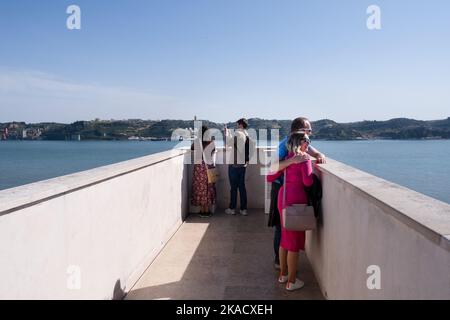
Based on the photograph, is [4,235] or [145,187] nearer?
[4,235]

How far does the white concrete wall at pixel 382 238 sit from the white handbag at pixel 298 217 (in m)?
0.13

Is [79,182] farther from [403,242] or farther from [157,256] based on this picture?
[157,256]

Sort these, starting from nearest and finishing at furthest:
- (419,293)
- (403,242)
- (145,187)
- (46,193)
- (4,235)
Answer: (419,293), (403,242), (4,235), (46,193), (145,187)

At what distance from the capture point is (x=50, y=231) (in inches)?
86.7

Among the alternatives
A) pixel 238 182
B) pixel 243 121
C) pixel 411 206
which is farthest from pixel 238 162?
pixel 411 206

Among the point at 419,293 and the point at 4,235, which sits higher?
the point at 4,235

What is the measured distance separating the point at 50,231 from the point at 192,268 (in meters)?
2.41

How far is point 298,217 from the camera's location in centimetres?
352

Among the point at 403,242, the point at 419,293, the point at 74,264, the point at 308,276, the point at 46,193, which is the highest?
the point at 46,193

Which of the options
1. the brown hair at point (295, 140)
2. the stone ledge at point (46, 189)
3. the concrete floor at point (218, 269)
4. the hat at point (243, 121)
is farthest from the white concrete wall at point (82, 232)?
the hat at point (243, 121)

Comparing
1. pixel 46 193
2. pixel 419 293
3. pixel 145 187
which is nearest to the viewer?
pixel 419 293

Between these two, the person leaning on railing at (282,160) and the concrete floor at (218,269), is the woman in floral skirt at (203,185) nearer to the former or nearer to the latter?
the concrete floor at (218,269)

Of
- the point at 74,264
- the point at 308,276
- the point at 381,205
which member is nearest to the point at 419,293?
the point at 381,205

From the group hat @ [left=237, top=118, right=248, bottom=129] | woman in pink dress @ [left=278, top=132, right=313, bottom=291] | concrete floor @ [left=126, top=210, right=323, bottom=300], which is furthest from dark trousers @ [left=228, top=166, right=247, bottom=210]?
woman in pink dress @ [left=278, top=132, right=313, bottom=291]
